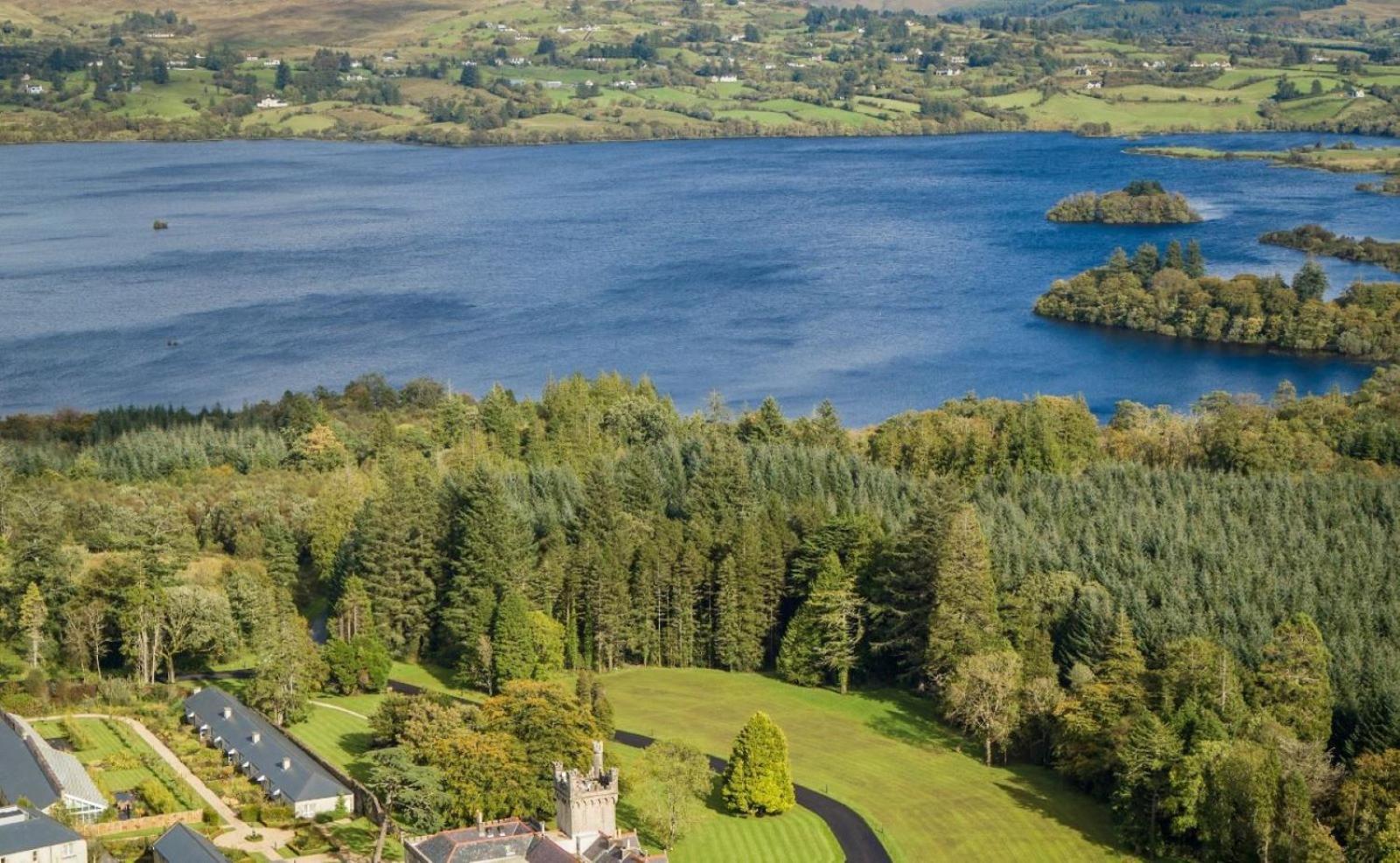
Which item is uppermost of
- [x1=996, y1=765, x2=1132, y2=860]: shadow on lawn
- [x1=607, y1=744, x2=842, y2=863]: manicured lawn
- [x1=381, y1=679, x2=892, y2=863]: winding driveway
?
[x1=607, y1=744, x2=842, y2=863]: manicured lawn

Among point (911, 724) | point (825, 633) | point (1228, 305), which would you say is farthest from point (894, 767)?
point (1228, 305)

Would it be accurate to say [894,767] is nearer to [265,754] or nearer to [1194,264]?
[265,754]

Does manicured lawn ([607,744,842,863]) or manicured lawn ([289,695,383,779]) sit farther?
manicured lawn ([289,695,383,779])

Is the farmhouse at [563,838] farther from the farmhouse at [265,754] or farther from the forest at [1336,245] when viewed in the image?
the forest at [1336,245]

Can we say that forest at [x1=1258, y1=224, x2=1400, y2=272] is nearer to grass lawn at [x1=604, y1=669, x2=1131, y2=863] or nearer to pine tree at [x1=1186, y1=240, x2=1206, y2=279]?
pine tree at [x1=1186, y1=240, x2=1206, y2=279]

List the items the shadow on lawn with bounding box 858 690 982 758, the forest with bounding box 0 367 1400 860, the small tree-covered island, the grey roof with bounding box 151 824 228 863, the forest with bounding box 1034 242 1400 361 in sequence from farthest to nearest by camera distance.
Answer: the small tree-covered island < the forest with bounding box 1034 242 1400 361 < the shadow on lawn with bounding box 858 690 982 758 < the forest with bounding box 0 367 1400 860 < the grey roof with bounding box 151 824 228 863

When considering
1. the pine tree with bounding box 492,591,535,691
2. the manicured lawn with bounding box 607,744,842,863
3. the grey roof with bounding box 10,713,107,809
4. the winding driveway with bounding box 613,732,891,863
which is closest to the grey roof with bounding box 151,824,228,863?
the grey roof with bounding box 10,713,107,809

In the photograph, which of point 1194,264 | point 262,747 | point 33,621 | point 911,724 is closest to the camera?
point 262,747
